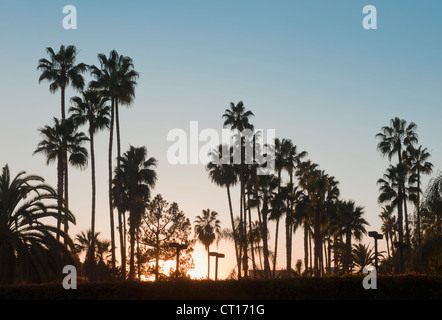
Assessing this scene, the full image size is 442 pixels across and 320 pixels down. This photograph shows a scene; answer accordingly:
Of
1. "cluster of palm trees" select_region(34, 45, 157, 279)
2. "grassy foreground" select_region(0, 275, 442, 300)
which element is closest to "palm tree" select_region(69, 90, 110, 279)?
"cluster of palm trees" select_region(34, 45, 157, 279)

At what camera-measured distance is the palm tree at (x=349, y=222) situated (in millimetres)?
81312

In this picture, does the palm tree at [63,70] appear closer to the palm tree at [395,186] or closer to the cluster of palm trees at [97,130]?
the cluster of palm trees at [97,130]

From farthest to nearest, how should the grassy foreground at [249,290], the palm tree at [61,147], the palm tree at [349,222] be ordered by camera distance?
the palm tree at [349,222]
the palm tree at [61,147]
the grassy foreground at [249,290]

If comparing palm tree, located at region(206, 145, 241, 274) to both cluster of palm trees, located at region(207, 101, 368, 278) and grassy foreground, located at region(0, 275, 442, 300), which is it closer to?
cluster of palm trees, located at region(207, 101, 368, 278)

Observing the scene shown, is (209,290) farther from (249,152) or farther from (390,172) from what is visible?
(390,172)

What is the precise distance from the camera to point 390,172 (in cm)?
7169

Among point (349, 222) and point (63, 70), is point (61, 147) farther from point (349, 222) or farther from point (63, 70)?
point (349, 222)

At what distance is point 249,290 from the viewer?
25812mm

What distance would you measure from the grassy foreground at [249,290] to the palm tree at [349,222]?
54.6m

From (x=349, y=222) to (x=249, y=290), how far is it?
189 ft

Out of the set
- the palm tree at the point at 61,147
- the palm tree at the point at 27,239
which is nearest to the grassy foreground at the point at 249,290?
the palm tree at the point at 27,239

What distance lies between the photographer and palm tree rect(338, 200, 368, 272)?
81.3 metres
